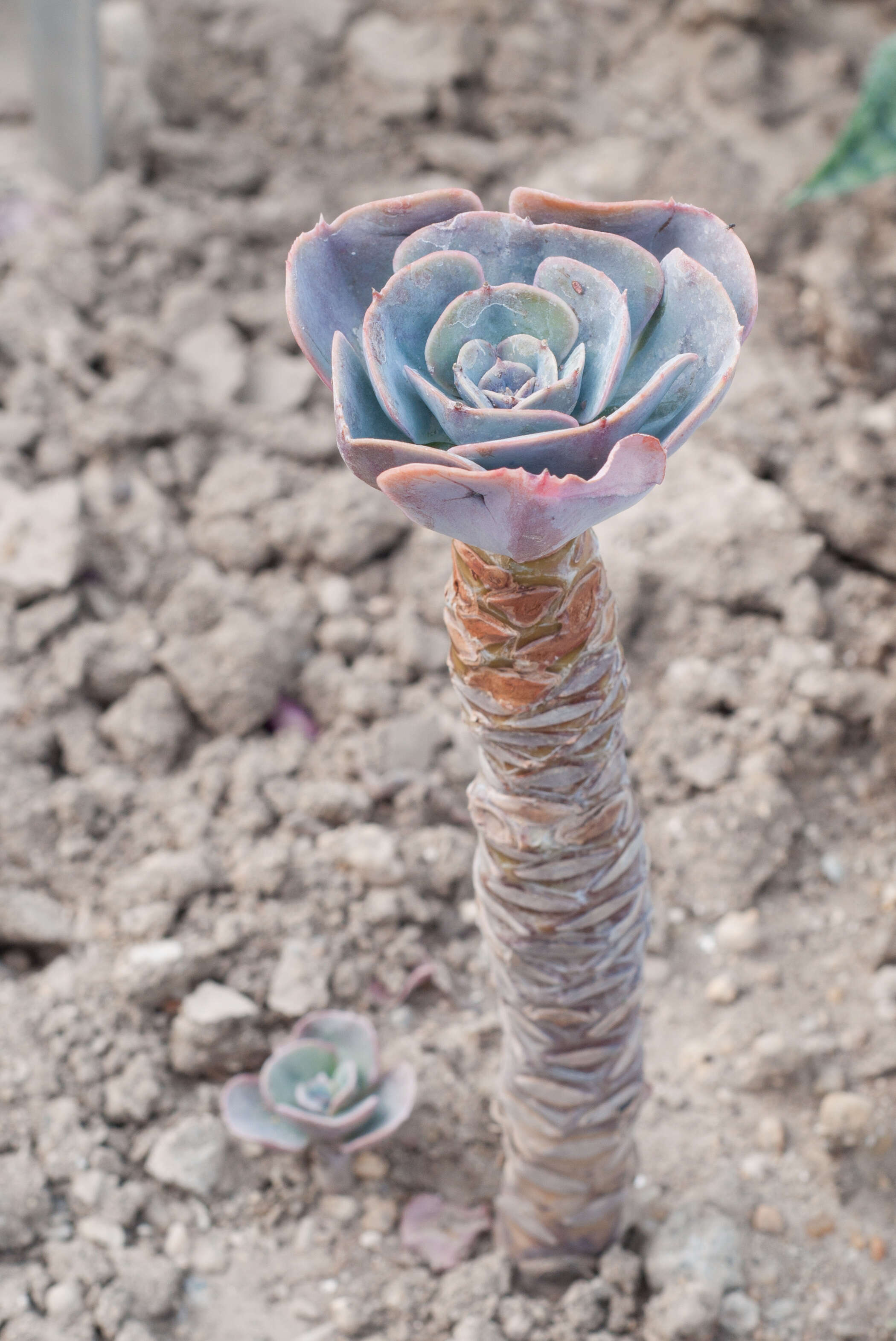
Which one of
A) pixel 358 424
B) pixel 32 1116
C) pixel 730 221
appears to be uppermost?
pixel 358 424

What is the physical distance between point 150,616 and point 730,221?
57.7 inches

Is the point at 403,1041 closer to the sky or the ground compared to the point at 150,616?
closer to the ground

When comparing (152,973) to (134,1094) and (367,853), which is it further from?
(367,853)

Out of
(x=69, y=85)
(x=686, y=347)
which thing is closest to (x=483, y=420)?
(x=686, y=347)

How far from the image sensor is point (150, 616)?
214 centimetres

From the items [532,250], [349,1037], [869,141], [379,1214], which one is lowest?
[379,1214]

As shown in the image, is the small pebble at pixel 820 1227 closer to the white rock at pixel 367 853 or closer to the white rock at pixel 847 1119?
the white rock at pixel 847 1119

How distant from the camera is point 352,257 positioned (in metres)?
0.95

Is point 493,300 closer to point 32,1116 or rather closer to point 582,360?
point 582,360

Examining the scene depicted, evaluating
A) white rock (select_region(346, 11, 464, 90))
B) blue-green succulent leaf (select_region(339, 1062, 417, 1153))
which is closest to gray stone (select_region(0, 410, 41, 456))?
white rock (select_region(346, 11, 464, 90))

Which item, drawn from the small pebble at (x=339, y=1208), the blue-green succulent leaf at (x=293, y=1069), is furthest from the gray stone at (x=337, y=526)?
the small pebble at (x=339, y=1208)

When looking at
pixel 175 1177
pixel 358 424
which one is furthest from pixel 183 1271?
pixel 358 424

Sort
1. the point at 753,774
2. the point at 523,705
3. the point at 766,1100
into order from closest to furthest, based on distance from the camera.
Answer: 1. the point at 523,705
2. the point at 766,1100
3. the point at 753,774

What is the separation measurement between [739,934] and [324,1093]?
0.63 meters
